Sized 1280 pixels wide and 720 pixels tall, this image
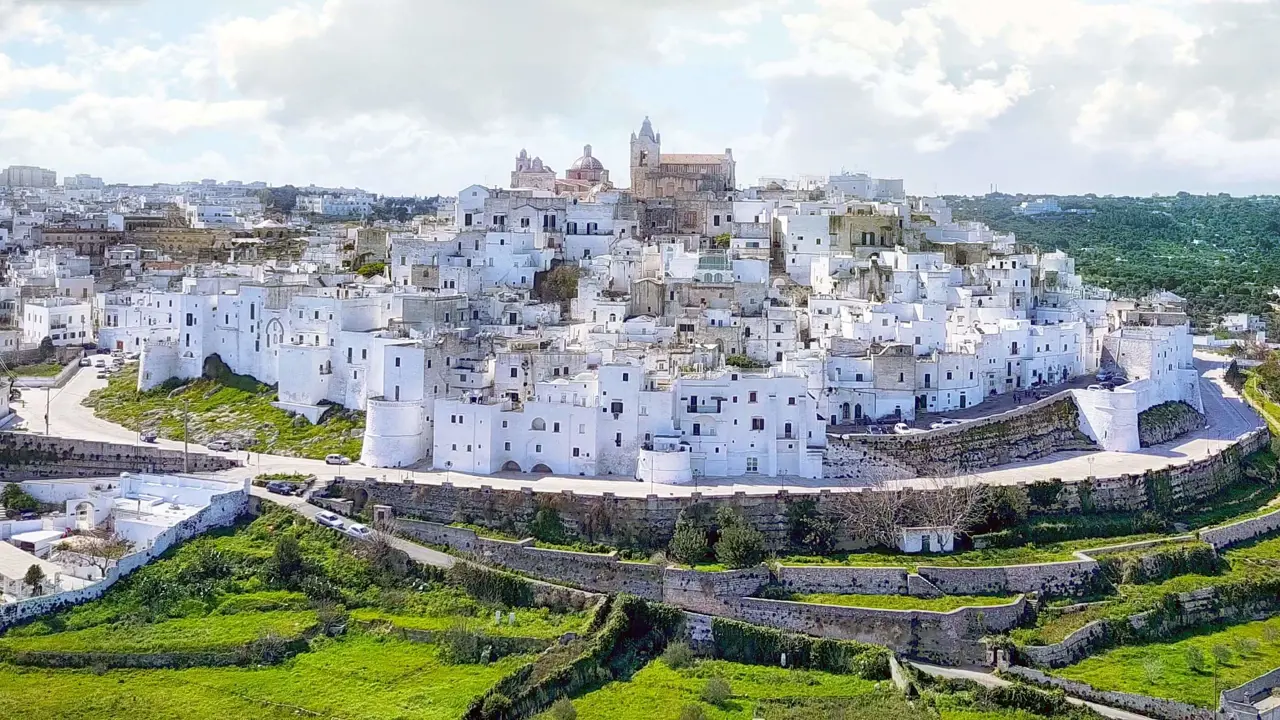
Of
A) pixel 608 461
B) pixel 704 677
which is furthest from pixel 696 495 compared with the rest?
pixel 704 677

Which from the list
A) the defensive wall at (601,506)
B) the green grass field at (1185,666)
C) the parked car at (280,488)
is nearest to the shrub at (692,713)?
the defensive wall at (601,506)

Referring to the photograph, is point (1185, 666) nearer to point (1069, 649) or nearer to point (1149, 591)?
point (1069, 649)

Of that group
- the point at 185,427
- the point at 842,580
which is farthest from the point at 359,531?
the point at 842,580

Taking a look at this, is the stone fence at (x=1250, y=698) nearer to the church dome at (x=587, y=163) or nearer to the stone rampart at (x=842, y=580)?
the stone rampart at (x=842, y=580)

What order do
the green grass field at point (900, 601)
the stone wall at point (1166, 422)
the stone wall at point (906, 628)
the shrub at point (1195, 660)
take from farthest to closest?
the stone wall at point (1166, 422) → the green grass field at point (900, 601) → the stone wall at point (906, 628) → the shrub at point (1195, 660)

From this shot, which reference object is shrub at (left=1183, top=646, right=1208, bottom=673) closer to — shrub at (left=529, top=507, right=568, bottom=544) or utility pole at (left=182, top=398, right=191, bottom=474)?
shrub at (left=529, top=507, right=568, bottom=544)
